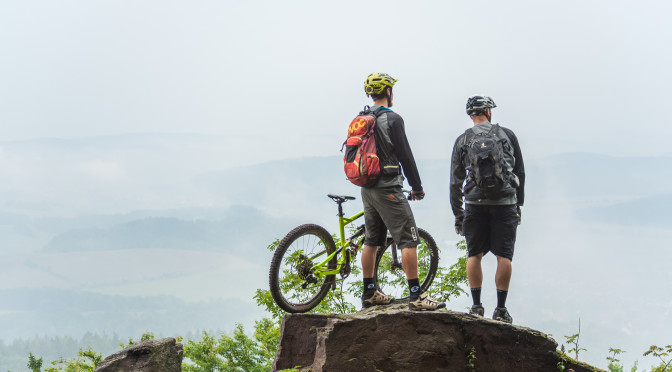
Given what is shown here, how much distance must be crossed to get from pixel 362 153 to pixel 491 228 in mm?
1733

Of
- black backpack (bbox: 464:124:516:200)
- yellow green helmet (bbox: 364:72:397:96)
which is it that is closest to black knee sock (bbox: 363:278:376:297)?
black backpack (bbox: 464:124:516:200)

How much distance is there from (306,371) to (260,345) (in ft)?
66.9

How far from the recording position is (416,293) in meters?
7.70

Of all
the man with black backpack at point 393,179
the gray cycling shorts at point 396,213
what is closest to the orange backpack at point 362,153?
the man with black backpack at point 393,179

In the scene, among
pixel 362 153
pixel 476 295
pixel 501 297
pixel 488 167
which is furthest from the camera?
pixel 476 295

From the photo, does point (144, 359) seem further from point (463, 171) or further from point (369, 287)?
point (463, 171)

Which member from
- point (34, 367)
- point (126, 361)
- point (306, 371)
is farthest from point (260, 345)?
point (306, 371)

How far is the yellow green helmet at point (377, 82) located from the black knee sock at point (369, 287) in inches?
92.2

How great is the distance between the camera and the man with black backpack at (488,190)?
728 cm

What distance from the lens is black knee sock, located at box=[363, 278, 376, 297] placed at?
8.25 m

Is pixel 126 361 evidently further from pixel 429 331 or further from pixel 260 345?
pixel 260 345

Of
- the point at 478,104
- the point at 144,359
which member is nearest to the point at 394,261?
the point at 478,104

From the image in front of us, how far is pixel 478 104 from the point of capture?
300 inches

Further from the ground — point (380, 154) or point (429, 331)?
point (380, 154)
